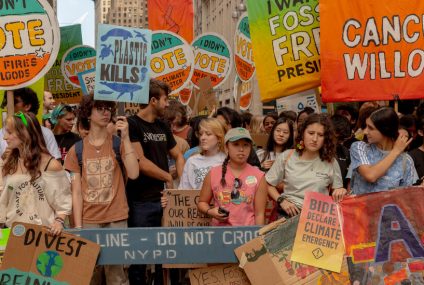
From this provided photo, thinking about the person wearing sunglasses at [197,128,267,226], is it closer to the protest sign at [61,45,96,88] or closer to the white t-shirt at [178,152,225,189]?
the white t-shirt at [178,152,225,189]

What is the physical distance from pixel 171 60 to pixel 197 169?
5.50 meters

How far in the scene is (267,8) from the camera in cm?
696

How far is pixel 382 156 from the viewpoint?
5055mm

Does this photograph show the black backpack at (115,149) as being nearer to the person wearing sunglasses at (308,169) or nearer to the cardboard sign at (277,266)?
the person wearing sunglasses at (308,169)

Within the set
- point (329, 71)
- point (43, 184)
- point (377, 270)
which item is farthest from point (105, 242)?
point (329, 71)

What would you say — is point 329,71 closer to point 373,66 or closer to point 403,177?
point 373,66

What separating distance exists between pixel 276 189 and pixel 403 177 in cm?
102

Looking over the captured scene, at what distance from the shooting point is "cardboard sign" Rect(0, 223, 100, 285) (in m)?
4.69

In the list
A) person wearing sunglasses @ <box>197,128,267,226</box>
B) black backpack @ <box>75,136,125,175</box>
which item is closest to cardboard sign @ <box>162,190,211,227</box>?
person wearing sunglasses @ <box>197,128,267,226</box>

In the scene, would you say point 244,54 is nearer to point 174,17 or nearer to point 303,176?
point 174,17

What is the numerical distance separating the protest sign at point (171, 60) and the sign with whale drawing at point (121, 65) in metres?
5.37

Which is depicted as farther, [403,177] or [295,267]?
[403,177]

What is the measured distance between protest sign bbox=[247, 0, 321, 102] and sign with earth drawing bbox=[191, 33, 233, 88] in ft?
19.7

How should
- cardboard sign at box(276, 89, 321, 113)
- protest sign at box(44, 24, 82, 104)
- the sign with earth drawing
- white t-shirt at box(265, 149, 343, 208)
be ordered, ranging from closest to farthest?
1. white t-shirt at box(265, 149, 343, 208)
2. cardboard sign at box(276, 89, 321, 113)
3. protest sign at box(44, 24, 82, 104)
4. the sign with earth drawing
